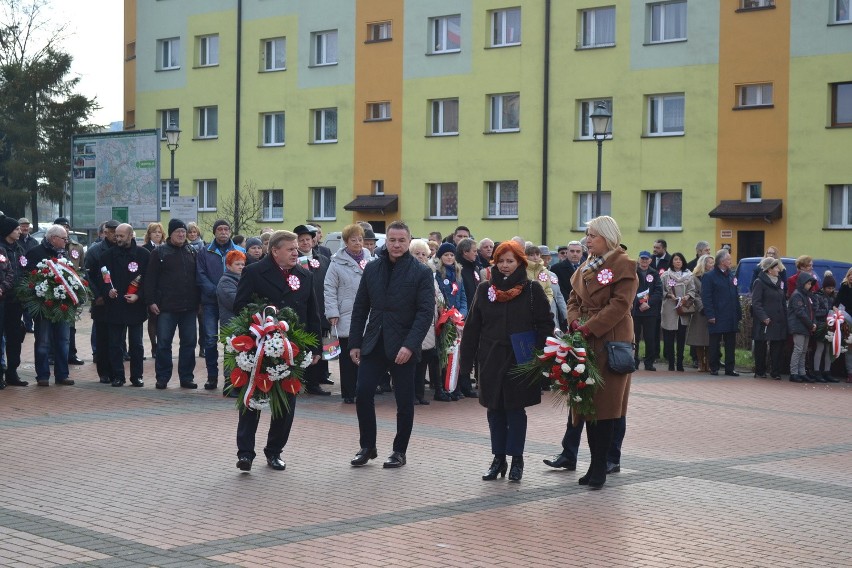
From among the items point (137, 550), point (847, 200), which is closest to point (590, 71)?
point (847, 200)

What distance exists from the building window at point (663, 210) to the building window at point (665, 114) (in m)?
1.94

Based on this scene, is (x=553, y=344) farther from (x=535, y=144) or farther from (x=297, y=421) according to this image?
(x=535, y=144)

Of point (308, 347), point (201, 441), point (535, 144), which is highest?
point (535, 144)

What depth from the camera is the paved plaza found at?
295 inches

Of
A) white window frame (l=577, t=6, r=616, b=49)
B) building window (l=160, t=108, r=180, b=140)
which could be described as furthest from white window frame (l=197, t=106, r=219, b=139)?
white window frame (l=577, t=6, r=616, b=49)

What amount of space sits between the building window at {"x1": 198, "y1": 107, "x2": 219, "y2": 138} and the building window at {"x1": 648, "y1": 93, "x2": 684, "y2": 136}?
63.6ft

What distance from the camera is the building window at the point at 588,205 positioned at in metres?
41.4

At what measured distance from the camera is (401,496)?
9.20 metres

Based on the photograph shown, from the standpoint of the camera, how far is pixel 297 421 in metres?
13.2

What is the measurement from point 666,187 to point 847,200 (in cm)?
554

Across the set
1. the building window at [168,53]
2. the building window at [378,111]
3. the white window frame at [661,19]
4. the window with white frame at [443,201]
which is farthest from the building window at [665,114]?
the building window at [168,53]

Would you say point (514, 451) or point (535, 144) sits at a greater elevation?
point (535, 144)

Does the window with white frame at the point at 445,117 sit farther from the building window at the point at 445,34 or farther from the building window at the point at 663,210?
the building window at the point at 663,210

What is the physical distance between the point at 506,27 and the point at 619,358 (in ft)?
115
